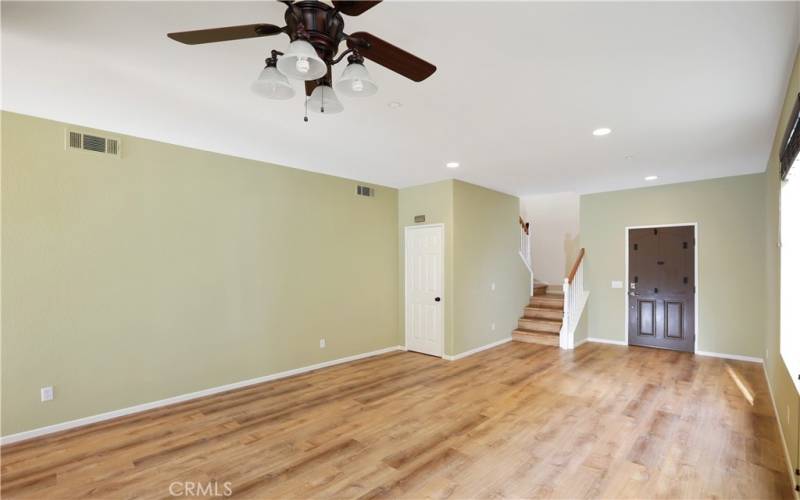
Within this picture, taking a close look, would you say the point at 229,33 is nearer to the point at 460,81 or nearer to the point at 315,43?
the point at 315,43

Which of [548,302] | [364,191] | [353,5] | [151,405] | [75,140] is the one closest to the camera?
[353,5]

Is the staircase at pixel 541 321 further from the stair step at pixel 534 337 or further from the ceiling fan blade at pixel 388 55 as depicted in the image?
the ceiling fan blade at pixel 388 55

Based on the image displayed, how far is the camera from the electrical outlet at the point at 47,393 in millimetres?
3254

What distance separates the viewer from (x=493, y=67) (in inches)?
96.3

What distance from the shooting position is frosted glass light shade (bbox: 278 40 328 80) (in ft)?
5.03

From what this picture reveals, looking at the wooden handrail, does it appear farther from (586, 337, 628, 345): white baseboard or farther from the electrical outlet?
the electrical outlet

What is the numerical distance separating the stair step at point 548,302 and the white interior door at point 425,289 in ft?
9.08

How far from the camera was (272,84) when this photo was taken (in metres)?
1.83

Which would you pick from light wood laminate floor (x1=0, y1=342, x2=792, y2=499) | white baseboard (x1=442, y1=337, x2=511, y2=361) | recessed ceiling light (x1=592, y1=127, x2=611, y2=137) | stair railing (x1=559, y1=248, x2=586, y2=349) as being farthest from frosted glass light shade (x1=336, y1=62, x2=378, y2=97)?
stair railing (x1=559, y1=248, x2=586, y2=349)

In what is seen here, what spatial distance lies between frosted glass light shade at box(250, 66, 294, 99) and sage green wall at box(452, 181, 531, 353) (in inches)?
161

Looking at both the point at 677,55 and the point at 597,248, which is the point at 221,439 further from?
the point at 597,248

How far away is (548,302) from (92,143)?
7448 millimetres

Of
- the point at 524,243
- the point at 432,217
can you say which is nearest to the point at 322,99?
the point at 432,217

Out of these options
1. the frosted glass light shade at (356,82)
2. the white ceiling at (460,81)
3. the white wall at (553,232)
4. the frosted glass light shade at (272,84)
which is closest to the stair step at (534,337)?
the white wall at (553,232)
